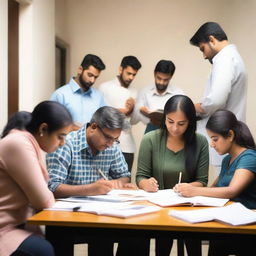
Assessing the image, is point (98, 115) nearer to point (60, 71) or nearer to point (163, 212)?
point (163, 212)

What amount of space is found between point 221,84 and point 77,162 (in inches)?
48.9

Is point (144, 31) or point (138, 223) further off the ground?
point (144, 31)

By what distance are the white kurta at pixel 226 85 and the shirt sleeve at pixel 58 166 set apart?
48.3 inches

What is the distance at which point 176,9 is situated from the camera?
5082 mm

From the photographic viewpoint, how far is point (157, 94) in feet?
12.8

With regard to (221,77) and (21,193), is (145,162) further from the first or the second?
(21,193)

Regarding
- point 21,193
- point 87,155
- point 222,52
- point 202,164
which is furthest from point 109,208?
point 222,52

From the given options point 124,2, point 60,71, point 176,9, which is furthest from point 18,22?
point 176,9

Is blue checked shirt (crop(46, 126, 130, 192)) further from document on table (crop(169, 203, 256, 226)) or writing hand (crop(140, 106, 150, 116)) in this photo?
writing hand (crop(140, 106, 150, 116))

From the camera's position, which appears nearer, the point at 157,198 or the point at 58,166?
the point at 157,198

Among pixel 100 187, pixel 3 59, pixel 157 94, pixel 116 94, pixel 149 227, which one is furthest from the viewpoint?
pixel 116 94

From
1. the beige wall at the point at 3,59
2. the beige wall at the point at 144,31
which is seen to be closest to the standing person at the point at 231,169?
the beige wall at the point at 3,59

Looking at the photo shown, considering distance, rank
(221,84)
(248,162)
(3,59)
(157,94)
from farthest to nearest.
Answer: (157,94), (3,59), (221,84), (248,162)

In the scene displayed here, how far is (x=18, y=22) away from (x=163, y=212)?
2638mm
